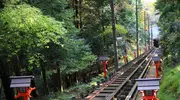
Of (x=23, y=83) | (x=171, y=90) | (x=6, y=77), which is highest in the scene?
(x=23, y=83)

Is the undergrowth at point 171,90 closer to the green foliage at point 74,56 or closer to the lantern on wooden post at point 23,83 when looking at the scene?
the lantern on wooden post at point 23,83

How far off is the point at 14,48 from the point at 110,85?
661cm

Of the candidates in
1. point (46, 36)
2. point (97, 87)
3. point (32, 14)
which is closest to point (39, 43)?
point (46, 36)

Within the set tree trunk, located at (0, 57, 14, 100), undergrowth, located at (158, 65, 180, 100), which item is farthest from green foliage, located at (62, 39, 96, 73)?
undergrowth, located at (158, 65, 180, 100)

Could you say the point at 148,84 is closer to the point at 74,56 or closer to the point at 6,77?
the point at 74,56

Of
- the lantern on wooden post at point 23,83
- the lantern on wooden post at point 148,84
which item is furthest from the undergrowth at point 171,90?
the lantern on wooden post at point 23,83

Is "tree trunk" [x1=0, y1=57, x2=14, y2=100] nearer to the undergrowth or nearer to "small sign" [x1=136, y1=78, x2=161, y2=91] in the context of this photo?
the undergrowth

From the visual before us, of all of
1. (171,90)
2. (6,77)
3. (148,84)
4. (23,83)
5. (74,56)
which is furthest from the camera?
(74,56)

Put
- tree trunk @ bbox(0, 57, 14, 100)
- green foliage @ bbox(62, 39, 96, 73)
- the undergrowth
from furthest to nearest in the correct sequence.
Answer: green foliage @ bbox(62, 39, 96, 73), tree trunk @ bbox(0, 57, 14, 100), the undergrowth

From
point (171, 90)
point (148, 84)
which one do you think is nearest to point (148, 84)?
point (148, 84)

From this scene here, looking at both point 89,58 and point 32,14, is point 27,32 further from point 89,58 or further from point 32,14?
point 89,58

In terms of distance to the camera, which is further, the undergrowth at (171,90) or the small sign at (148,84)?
the undergrowth at (171,90)

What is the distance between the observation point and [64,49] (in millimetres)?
19562

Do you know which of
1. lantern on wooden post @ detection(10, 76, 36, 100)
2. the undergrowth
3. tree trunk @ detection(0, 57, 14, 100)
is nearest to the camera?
lantern on wooden post @ detection(10, 76, 36, 100)
